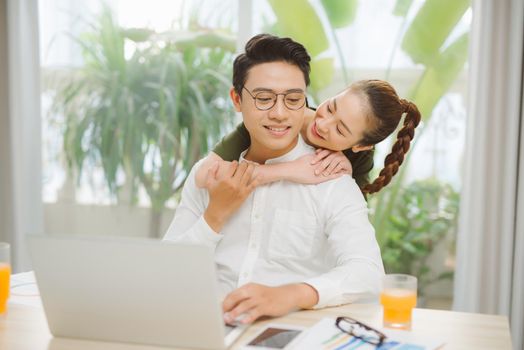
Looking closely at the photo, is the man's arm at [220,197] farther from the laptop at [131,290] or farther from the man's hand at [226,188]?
the laptop at [131,290]

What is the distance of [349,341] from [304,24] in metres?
Result: 2.45

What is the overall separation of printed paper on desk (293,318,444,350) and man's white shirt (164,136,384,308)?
0.43 meters

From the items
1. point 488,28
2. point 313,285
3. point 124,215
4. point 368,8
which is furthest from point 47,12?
point 313,285

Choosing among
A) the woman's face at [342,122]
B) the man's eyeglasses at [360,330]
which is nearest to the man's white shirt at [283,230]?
the woman's face at [342,122]

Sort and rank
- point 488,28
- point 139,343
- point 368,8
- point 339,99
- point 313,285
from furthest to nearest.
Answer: point 368,8, point 488,28, point 339,99, point 313,285, point 139,343

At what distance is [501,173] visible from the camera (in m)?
3.40

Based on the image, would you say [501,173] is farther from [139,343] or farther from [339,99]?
[139,343]

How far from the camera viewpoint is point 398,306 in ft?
5.20

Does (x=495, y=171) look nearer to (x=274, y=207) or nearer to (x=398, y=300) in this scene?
(x=274, y=207)

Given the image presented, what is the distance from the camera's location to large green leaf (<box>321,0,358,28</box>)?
3.62 metres

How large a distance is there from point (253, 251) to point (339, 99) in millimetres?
506

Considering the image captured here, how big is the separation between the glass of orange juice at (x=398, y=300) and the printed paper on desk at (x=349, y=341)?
0.15 feet

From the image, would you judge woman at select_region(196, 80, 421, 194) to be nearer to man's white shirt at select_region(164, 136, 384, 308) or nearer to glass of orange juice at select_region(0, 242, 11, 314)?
man's white shirt at select_region(164, 136, 384, 308)

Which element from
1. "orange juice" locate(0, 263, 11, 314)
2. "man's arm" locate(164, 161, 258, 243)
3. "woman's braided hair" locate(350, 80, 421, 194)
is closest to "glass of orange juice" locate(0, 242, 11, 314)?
"orange juice" locate(0, 263, 11, 314)
